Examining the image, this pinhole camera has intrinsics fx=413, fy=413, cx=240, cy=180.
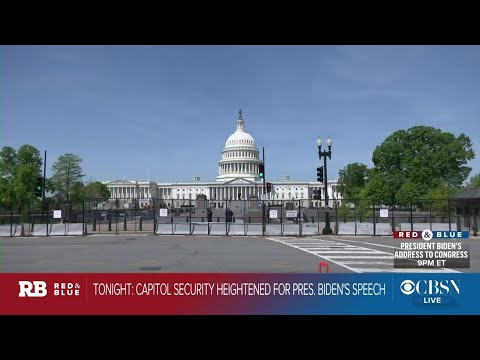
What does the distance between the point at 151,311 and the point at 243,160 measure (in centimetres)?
14783

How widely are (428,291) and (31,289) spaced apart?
6.36 m

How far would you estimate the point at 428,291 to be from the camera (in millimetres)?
6434

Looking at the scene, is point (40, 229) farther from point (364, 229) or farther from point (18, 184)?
point (18, 184)

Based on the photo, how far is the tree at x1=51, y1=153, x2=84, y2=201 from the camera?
77562 millimetres

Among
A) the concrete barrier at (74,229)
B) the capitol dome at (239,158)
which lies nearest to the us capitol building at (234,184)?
the capitol dome at (239,158)

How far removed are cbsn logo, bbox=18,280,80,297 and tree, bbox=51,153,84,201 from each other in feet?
246

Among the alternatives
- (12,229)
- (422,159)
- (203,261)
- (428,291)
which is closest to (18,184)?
(12,229)

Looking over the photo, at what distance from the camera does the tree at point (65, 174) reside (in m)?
77.6
